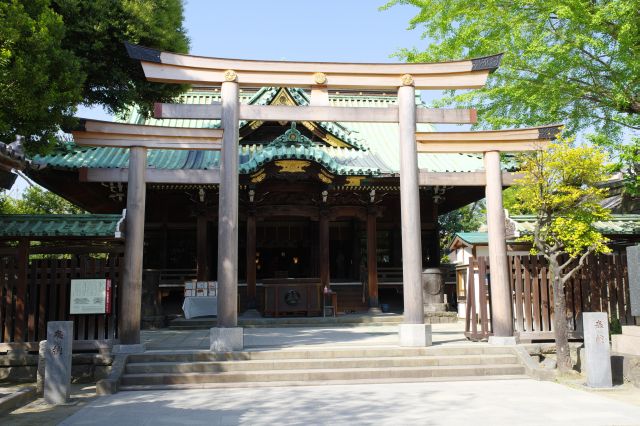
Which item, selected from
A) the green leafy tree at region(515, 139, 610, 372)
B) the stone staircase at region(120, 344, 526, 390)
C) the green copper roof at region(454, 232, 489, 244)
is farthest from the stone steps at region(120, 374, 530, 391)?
the green copper roof at region(454, 232, 489, 244)

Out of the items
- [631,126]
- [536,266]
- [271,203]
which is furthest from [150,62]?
[631,126]

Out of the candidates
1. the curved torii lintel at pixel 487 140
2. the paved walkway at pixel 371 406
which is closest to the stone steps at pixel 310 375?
the paved walkway at pixel 371 406

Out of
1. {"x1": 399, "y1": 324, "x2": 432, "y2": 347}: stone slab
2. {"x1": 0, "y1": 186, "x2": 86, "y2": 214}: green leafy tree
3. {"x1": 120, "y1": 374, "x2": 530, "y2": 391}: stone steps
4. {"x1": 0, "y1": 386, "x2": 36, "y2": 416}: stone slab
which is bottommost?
{"x1": 120, "y1": 374, "x2": 530, "y2": 391}: stone steps

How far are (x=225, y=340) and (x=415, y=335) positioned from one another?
367 cm

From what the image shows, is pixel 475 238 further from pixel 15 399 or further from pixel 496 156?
pixel 15 399

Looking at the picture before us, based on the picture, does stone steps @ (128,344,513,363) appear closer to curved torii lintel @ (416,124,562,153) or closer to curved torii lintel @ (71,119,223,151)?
curved torii lintel @ (71,119,223,151)

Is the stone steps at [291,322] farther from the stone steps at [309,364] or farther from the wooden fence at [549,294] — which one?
the stone steps at [309,364]

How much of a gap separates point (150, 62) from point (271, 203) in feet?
25.5

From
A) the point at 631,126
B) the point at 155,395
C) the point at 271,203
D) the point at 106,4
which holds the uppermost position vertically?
the point at 106,4

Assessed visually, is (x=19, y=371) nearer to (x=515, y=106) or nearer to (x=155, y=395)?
(x=155, y=395)

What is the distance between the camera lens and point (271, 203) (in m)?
17.0

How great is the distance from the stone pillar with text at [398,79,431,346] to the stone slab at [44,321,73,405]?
5975 millimetres

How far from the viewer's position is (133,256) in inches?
379

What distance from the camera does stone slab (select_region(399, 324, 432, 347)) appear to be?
32.0 feet
